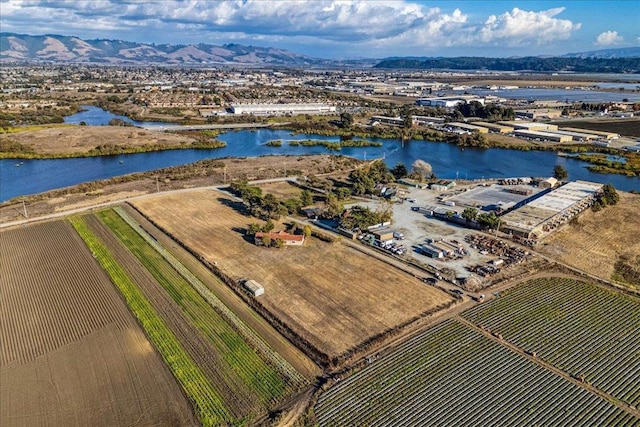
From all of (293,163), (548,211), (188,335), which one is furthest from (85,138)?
(548,211)

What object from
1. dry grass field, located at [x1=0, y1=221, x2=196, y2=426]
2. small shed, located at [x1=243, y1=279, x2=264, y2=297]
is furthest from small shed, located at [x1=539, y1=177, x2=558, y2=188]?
dry grass field, located at [x1=0, y1=221, x2=196, y2=426]

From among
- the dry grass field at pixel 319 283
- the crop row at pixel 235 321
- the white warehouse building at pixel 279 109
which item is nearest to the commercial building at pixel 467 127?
the white warehouse building at pixel 279 109

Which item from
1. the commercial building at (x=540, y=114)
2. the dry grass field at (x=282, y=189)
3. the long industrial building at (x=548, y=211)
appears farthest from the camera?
the commercial building at (x=540, y=114)

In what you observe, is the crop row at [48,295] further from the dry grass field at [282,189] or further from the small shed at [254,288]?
the dry grass field at [282,189]

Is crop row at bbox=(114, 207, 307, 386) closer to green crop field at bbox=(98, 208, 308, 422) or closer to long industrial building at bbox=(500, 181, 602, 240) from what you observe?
green crop field at bbox=(98, 208, 308, 422)

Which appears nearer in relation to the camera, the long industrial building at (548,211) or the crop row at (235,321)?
the crop row at (235,321)

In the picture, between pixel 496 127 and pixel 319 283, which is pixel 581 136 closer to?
pixel 496 127
